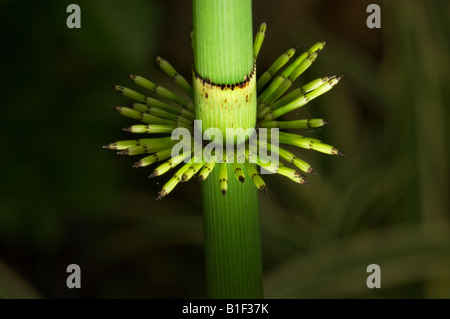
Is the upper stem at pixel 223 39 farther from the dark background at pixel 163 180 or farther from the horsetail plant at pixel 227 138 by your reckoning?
the dark background at pixel 163 180

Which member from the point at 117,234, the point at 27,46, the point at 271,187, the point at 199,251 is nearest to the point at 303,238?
the point at 271,187

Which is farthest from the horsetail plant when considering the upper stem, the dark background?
the dark background

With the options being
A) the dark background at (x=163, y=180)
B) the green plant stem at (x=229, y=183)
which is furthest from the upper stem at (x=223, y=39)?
the dark background at (x=163, y=180)

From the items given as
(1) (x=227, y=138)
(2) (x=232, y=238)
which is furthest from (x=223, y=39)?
(2) (x=232, y=238)

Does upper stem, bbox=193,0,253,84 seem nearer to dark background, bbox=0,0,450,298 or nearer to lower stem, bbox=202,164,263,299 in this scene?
lower stem, bbox=202,164,263,299

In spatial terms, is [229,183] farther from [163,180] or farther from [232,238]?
[163,180]

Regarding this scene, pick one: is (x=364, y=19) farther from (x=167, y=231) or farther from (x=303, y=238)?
(x=167, y=231)
